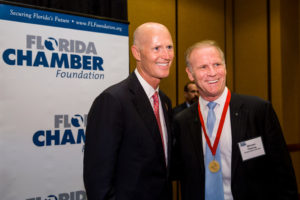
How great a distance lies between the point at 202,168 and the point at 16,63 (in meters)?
1.60

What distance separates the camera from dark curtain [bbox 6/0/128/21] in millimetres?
2717

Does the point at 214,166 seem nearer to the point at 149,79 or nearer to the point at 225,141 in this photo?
the point at 225,141

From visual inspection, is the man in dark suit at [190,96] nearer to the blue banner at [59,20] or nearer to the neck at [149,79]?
the blue banner at [59,20]

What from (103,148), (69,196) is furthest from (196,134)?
(69,196)

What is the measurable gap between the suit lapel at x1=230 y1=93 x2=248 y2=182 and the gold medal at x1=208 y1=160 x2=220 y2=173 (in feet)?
0.28

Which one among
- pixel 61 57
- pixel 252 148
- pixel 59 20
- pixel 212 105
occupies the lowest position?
pixel 252 148

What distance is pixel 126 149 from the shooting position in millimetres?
1497

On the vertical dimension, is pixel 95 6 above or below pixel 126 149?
above

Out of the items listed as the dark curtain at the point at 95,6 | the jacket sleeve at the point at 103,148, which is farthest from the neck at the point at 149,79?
the dark curtain at the point at 95,6

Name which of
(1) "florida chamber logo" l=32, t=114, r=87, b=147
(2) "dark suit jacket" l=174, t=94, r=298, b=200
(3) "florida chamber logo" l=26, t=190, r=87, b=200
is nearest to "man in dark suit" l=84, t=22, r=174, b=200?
(2) "dark suit jacket" l=174, t=94, r=298, b=200

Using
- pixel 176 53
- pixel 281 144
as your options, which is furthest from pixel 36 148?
pixel 176 53

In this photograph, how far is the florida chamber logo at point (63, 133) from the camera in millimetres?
2336

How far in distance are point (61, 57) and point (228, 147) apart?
1559 mm

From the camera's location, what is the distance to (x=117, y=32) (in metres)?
2.84
